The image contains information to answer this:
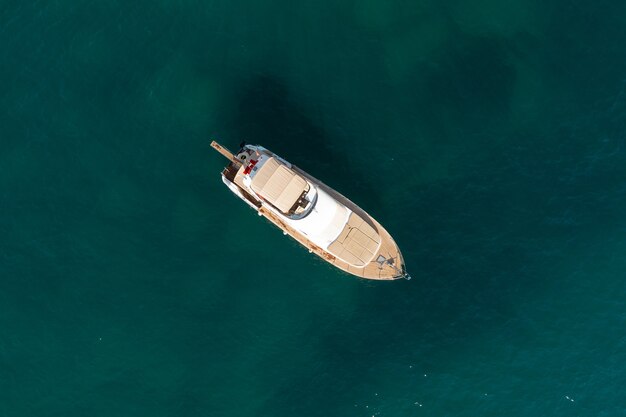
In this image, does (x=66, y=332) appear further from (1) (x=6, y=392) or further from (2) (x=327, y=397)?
(2) (x=327, y=397)

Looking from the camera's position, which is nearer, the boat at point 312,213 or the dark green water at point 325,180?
the boat at point 312,213

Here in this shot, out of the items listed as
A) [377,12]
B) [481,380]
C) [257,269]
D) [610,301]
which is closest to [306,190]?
[257,269]

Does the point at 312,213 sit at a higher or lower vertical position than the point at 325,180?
lower

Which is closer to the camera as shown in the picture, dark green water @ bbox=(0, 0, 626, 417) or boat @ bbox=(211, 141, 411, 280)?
boat @ bbox=(211, 141, 411, 280)

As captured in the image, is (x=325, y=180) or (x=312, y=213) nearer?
(x=312, y=213)
